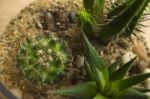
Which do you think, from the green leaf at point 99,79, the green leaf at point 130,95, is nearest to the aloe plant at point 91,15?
the green leaf at point 99,79

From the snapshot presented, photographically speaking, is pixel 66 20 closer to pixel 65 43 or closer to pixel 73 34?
pixel 73 34


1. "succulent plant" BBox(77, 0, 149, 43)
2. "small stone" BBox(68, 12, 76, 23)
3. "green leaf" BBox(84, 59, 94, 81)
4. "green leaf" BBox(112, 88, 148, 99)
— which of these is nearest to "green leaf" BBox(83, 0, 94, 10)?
"succulent plant" BBox(77, 0, 149, 43)

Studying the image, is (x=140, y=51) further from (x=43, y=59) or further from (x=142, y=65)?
(x=43, y=59)

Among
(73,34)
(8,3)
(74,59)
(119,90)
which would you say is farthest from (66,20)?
(119,90)

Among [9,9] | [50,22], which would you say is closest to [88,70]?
[50,22]

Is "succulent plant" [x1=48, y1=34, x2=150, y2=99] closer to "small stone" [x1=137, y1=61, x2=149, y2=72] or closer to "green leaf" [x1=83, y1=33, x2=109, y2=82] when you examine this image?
"green leaf" [x1=83, y1=33, x2=109, y2=82]

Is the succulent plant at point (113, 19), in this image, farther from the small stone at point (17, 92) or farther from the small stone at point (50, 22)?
the small stone at point (17, 92)

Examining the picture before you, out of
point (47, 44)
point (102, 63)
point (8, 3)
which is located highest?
point (8, 3)
